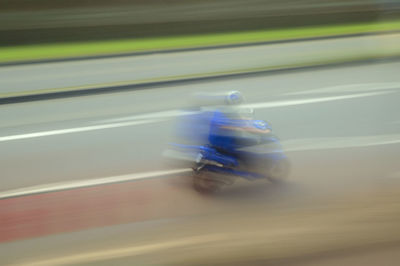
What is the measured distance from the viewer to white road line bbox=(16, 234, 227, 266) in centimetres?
386

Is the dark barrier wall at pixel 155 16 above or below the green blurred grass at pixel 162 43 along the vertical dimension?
above

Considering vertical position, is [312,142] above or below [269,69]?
below

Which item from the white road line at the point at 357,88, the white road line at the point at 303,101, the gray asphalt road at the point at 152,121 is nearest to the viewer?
the gray asphalt road at the point at 152,121

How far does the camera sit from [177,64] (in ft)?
44.4

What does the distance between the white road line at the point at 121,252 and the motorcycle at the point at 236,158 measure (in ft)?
3.98

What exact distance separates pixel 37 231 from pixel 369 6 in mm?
20776

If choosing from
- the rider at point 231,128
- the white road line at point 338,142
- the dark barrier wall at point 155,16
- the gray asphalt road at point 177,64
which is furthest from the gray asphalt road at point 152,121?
the dark barrier wall at point 155,16

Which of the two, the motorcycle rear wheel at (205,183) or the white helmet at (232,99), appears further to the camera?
the motorcycle rear wheel at (205,183)

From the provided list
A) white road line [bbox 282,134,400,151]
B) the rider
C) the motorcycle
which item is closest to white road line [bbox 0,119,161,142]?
white road line [bbox 282,134,400,151]

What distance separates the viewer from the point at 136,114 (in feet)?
30.4

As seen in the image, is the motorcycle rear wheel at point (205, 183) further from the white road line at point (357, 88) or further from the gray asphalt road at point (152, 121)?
the white road line at point (357, 88)

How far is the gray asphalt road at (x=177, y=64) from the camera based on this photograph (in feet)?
39.3

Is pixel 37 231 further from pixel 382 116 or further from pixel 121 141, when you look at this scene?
pixel 382 116

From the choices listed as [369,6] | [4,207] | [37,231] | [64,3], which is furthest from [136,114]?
[369,6]
